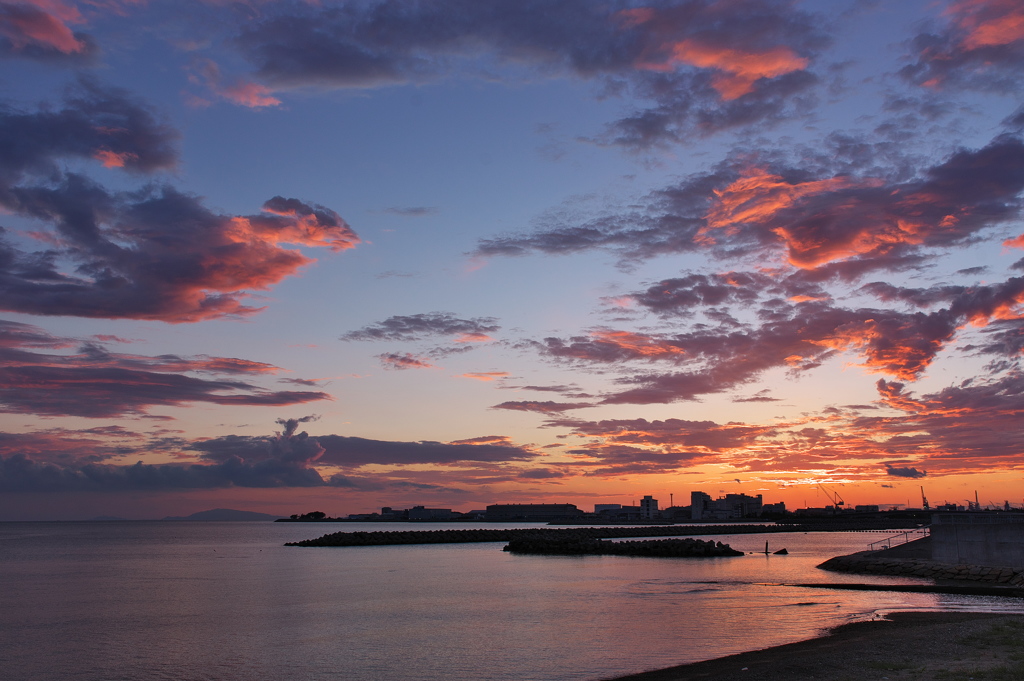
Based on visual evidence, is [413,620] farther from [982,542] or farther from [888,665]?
[982,542]

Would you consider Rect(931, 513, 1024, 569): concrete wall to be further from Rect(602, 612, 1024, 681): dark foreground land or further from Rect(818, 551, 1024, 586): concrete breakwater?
Rect(602, 612, 1024, 681): dark foreground land

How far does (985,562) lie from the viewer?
48469 millimetres

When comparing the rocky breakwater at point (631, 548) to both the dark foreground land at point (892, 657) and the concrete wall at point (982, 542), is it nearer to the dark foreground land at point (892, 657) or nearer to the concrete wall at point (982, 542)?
the concrete wall at point (982, 542)

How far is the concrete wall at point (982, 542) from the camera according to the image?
47.1m

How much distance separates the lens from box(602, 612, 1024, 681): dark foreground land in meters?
20.9

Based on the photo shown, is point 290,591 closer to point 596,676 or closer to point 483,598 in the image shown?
point 483,598

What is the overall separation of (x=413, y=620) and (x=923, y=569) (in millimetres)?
36970

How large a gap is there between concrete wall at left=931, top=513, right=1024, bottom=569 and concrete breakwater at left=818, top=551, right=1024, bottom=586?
752mm

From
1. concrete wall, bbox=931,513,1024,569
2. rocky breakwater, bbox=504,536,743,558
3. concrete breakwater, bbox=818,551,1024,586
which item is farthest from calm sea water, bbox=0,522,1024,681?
rocky breakwater, bbox=504,536,743,558

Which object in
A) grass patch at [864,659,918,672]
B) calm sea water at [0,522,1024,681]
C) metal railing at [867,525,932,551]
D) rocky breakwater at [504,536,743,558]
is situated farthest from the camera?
rocky breakwater at [504,536,743,558]

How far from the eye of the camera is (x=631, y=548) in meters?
100

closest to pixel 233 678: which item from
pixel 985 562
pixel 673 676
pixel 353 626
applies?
pixel 353 626

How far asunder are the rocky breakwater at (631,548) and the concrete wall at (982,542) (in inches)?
1649

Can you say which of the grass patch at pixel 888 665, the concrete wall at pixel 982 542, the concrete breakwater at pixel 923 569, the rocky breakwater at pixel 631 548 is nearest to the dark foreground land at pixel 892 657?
the grass patch at pixel 888 665
